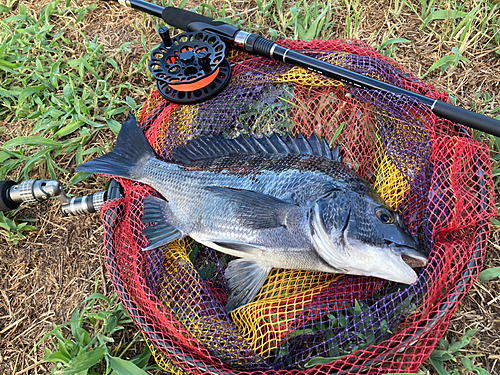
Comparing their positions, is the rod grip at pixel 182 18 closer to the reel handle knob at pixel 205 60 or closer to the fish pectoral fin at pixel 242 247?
the reel handle knob at pixel 205 60

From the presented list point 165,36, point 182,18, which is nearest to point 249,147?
point 165,36

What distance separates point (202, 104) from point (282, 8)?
1722 millimetres

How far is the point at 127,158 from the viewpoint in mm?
2848

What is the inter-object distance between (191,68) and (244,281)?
69.1 inches

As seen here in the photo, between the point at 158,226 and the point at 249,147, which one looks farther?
the point at 249,147

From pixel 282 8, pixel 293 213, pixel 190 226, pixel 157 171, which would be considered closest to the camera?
pixel 293 213

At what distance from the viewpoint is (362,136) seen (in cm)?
301

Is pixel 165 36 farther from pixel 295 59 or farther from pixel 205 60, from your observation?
pixel 295 59

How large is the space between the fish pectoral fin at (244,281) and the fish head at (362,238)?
0.43 metres

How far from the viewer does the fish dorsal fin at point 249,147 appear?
2725 millimetres

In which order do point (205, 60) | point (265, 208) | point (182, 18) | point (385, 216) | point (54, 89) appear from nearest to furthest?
point (385, 216) < point (265, 208) < point (205, 60) < point (182, 18) < point (54, 89)

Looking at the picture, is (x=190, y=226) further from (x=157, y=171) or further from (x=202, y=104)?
(x=202, y=104)

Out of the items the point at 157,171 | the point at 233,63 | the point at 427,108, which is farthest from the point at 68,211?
the point at 427,108

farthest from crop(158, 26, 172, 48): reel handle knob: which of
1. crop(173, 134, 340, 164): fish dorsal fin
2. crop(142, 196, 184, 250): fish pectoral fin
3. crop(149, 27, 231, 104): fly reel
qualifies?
crop(142, 196, 184, 250): fish pectoral fin
